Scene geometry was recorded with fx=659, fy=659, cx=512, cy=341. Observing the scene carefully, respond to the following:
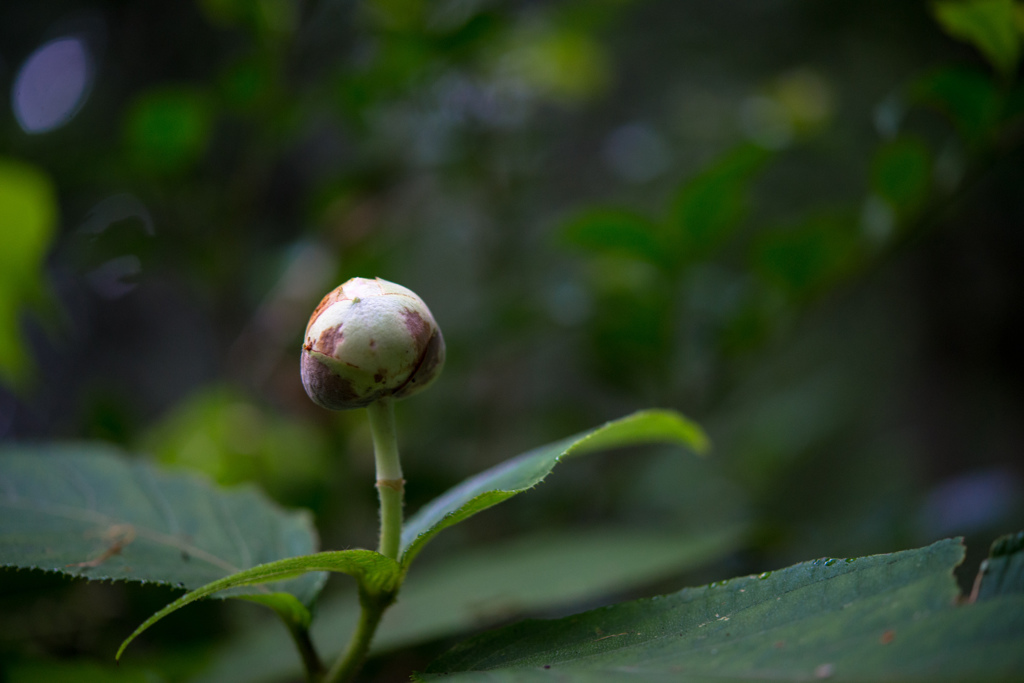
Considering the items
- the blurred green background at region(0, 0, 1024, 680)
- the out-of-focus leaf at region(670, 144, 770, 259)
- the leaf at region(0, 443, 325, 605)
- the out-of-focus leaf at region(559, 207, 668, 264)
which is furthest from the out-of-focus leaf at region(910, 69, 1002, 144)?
the leaf at region(0, 443, 325, 605)

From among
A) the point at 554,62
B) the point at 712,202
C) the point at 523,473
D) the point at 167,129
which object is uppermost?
the point at 554,62

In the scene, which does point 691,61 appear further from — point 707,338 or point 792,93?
point 707,338

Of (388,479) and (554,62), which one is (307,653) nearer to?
(388,479)

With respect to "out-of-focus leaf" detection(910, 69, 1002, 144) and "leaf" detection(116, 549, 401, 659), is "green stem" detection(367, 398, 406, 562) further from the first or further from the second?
"out-of-focus leaf" detection(910, 69, 1002, 144)

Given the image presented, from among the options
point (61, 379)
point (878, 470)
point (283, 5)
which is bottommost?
point (878, 470)

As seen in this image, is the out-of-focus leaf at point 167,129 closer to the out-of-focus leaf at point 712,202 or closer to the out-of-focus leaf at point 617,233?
the out-of-focus leaf at point 617,233

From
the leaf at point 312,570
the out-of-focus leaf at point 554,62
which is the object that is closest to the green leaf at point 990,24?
the leaf at point 312,570

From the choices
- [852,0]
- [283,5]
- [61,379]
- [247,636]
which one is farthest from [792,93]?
[61,379]

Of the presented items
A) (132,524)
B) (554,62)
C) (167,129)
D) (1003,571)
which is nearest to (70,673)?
(132,524)
